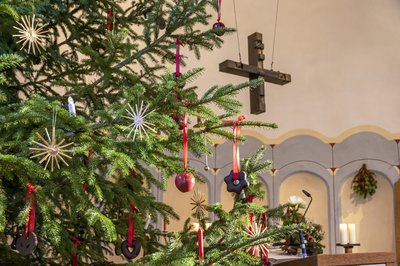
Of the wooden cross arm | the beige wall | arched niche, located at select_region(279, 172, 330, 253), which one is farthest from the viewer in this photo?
the beige wall

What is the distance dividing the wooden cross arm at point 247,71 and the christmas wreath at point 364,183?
6.00 feet

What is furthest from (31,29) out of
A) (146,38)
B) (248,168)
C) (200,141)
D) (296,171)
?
(296,171)

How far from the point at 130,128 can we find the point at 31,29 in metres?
0.59

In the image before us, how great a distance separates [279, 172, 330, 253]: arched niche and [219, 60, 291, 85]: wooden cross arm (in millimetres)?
1728

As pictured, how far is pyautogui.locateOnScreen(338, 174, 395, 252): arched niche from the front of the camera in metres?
6.41

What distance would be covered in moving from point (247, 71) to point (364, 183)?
2.29 meters

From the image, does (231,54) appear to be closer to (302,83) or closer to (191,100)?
(302,83)

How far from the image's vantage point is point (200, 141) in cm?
170

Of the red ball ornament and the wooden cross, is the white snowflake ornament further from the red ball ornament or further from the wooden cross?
the wooden cross

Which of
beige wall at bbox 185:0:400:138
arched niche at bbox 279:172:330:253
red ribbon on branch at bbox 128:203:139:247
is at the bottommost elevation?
red ribbon on branch at bbox 128:203:139:247

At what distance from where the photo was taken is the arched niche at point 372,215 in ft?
21.0

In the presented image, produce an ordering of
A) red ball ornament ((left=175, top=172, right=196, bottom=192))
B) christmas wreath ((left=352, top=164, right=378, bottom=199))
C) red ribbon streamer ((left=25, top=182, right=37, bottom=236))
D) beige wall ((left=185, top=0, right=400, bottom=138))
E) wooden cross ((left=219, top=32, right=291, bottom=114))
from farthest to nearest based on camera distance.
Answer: beige wall ((left=185, top=0, right=400, bottom=138)) → christmas wreath ((left=352, top=164, right=378, bottom=199)) → wooden cross ((left=219, top=32, right=291, bottom=114)) → red ball ornament ((left=175, top=172, right=196, bottom=192)) → red ribbon streamer ((left=25, top=182, right=37, bottom=236))

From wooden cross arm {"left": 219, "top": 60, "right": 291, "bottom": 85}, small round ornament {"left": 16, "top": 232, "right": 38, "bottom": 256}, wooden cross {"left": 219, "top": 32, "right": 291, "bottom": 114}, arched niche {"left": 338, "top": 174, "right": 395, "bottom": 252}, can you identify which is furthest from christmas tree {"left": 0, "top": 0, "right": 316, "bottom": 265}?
arched niche {"left": 338, "top": 174, "right": 395, "bottom": 252}

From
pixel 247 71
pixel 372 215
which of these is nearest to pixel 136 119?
pixel 247 71
